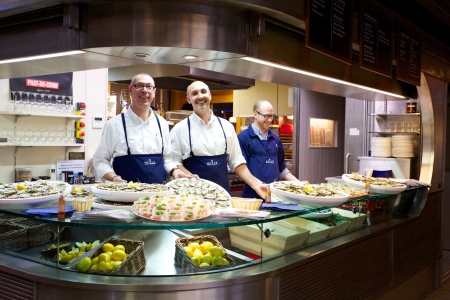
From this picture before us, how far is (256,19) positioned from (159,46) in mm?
565

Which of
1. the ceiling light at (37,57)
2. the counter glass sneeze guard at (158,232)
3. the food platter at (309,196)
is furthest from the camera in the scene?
the food platter at (309,196)

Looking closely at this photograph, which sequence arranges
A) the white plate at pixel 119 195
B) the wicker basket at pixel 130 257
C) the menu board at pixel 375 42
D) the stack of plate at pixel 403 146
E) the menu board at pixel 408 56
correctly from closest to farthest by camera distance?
the wicker basket at pixel 130 257
the white plate at pixel 119 195
the menu board at pixel 375 42
the menu board at pixel 408 56
the stack of plate at pixel 403 146

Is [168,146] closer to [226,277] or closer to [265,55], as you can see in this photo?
[265,55]

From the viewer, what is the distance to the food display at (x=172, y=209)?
2172mm

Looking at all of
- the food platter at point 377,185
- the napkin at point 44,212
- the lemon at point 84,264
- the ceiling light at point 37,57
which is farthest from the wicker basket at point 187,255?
the food platter at point 377,185

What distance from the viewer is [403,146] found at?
17.7ft

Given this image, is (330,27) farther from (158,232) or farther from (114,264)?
(114,264)

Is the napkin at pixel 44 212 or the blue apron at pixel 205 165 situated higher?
the blue apron at pixel 205 165

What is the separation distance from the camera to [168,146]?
402 centimetres

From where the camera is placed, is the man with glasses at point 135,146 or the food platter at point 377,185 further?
the man with glasses at point 135,146

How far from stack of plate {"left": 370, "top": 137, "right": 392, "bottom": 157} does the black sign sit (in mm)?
3745

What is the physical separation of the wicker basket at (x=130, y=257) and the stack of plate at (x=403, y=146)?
3.89 m

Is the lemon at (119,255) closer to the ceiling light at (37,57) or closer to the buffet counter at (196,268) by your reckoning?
the buffet counter at (196,268)

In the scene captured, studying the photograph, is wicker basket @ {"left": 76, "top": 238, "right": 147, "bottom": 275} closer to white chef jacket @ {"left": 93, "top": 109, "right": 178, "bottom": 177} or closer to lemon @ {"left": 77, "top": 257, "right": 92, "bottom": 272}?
lemon @ {"left": 77, "top": 257, "right": 92, "bottom": 272}
